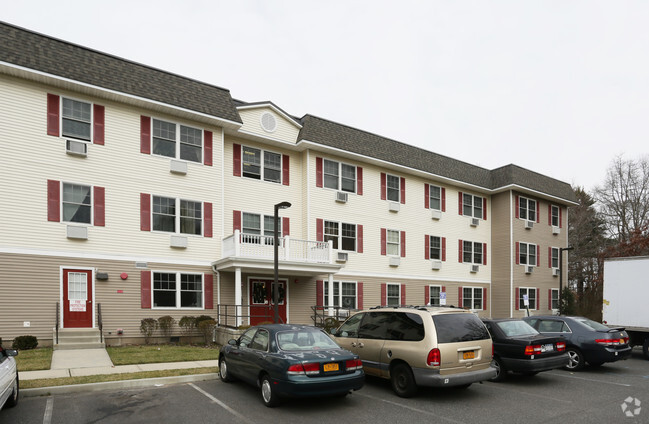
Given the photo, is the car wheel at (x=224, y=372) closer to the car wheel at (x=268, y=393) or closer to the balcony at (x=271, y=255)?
the car wheel at (x=268, y=393)

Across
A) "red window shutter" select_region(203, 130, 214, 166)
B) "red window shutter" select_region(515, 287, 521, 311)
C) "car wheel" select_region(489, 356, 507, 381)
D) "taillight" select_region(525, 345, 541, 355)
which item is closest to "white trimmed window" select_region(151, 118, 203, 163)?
"red window shutter" select_region(203, 130, 214, 166)

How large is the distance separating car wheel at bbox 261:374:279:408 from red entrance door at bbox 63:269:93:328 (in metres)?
9.53

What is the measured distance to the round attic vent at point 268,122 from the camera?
19625mm

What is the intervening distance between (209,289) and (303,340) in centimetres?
978

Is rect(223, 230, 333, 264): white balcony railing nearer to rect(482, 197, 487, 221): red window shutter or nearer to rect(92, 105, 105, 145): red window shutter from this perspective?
rect(92, 105, 105, 145): red window shutter

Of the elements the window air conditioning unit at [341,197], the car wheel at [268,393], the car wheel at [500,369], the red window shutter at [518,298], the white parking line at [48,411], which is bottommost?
the red window shutter at [518,298]

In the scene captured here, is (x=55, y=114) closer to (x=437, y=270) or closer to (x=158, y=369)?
(x=158, y=369)

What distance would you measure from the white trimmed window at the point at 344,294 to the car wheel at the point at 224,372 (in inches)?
434

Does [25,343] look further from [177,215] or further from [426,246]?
[426,246]

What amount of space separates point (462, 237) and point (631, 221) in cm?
2377

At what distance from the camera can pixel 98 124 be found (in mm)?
15688

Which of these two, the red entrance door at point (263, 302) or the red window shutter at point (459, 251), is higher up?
the red window shutter at point (459, 251)

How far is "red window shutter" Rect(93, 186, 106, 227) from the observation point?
15.3 metres

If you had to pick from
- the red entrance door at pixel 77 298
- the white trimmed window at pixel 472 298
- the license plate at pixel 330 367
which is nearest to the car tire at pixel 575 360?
the license plate at pixel 330 367
